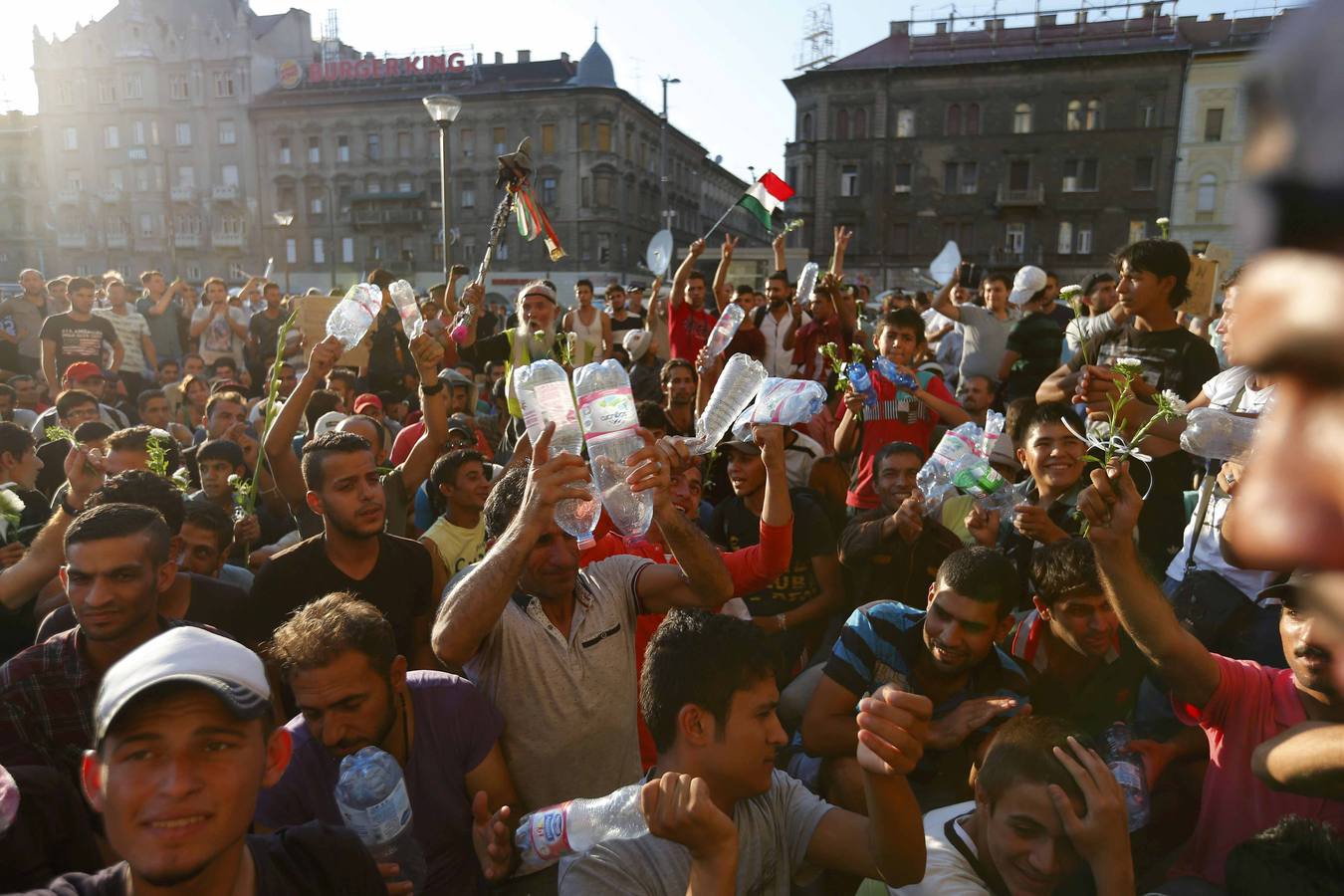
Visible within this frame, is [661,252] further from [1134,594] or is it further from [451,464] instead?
[1134,594]

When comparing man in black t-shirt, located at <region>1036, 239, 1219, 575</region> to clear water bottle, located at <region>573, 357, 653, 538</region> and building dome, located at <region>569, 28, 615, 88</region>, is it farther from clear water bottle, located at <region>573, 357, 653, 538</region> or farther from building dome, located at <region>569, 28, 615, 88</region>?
building dome, located at <region>569, 28, 615, 88</region>

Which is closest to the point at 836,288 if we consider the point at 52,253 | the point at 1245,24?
the point at 1245,24

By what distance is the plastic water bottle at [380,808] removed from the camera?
2.24 metres

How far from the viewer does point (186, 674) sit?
5.69 feet

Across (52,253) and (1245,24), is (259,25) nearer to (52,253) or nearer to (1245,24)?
(52,253)

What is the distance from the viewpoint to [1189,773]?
289 centimetres

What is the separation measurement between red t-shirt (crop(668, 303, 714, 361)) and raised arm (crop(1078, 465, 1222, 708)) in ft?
19.8

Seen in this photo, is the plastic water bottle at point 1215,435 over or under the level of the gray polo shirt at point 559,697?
over

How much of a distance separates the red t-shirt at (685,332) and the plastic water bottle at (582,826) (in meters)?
6.33

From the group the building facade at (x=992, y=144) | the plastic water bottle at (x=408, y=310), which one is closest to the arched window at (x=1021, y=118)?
the building facade at (x=992, y=144)

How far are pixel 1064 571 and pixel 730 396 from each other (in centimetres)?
138

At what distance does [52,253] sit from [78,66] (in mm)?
11985

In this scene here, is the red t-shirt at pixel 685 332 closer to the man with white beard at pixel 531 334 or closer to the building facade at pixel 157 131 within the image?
the man with white beard at pixel 531 334

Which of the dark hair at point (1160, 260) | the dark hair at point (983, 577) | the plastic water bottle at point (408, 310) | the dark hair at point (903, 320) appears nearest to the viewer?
the dark hair at point (983, 577)
